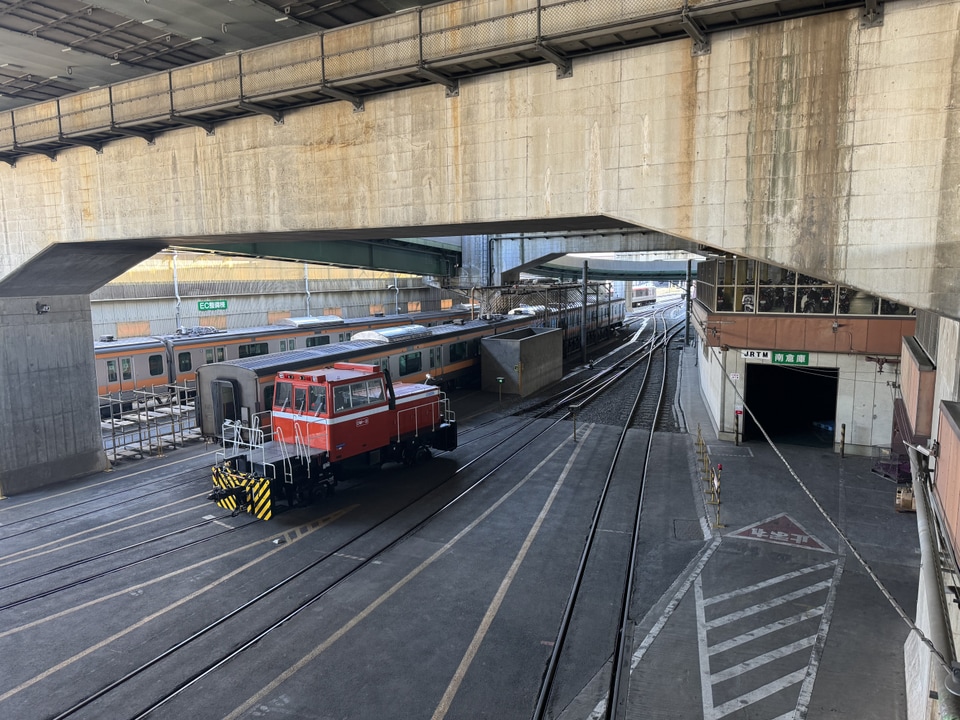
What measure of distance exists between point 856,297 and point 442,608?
53.4 feet

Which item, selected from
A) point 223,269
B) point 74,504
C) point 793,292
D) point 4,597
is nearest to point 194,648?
point 4,597

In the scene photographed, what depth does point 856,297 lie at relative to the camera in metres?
18.5

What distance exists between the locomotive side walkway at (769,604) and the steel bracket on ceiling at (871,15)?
8.37 m

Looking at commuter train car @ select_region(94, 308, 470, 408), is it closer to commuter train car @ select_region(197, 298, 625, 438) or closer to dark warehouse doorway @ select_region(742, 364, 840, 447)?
commuter train car @ select_region(197, 298, 625, 438)

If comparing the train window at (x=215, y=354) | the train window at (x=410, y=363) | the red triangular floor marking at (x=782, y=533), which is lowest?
the red triangular floor marking at (x=782, y=533)

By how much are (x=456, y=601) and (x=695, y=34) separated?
30.7 feet

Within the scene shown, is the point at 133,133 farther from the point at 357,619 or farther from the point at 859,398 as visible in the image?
the point at 859,398

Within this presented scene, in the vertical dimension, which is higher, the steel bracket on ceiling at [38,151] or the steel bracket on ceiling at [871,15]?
the steel bracket on ceiling at [38,151]

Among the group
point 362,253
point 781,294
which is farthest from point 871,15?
point 362,253

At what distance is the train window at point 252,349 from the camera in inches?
1076

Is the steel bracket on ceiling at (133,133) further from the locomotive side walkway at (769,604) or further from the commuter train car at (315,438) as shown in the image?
the locomotive side walkway at (769,604)

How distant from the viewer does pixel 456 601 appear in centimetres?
1003

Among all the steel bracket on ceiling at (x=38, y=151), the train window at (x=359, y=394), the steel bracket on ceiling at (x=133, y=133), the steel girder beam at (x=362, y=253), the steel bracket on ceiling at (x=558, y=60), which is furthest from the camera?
the steel girder beam at (x=362, y=253)

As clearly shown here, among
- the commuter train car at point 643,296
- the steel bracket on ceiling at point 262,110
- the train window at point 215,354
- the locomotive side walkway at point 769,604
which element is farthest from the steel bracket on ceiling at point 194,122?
the commuter train car at point 643,296
